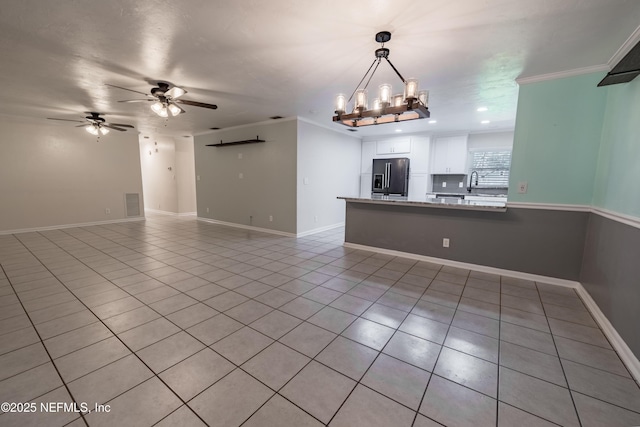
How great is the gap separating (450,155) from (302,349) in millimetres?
5934

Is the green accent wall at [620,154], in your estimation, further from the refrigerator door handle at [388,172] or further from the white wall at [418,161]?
the refrigerator door handle at [388,172]

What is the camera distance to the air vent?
7.00 metres

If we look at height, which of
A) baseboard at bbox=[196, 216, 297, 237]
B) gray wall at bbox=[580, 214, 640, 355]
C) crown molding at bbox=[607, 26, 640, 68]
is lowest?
baseboard at bbox=[196, 216, 297, 237]

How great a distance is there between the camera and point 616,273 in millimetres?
2131

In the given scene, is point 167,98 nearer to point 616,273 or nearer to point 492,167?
point 616,273

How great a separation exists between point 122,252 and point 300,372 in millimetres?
4049

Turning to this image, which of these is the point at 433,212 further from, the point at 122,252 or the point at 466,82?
the point at 122,252

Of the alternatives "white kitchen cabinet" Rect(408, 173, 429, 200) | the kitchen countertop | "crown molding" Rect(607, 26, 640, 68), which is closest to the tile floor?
the kitchen countertop

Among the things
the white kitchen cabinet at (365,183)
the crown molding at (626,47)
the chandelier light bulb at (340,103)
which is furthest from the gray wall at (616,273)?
the white kitchen cabinet at (365,183)

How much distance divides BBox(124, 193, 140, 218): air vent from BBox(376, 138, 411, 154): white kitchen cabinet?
681 cm

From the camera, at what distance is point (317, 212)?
587cm

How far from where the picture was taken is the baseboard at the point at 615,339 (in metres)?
1.68

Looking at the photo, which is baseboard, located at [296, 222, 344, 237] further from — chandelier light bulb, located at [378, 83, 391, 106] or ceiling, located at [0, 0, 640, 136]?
chandelier light bulb, located at [378, 83, 391, 106]

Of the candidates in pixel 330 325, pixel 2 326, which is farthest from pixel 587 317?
pixel 2 326
